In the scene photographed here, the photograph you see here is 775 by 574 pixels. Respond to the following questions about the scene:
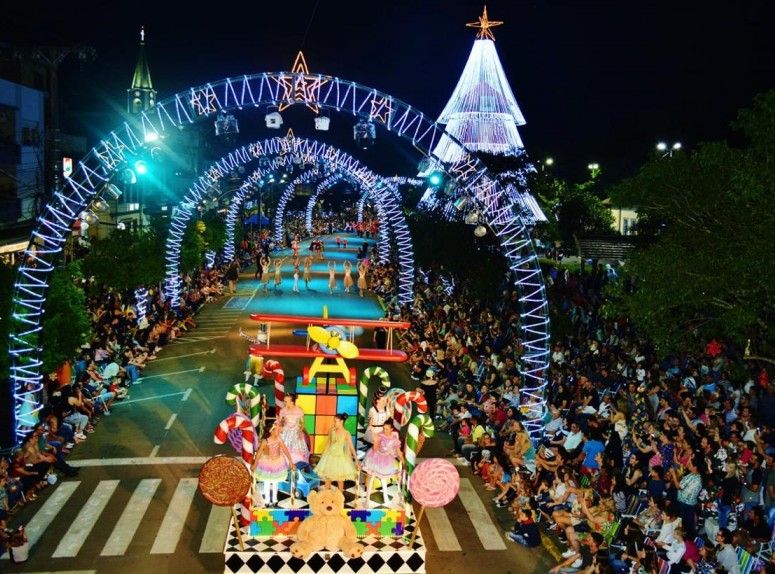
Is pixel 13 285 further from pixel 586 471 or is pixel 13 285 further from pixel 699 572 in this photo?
pixel 699 572

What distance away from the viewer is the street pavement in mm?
12766

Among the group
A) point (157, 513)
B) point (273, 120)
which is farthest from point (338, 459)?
point (273, 120)

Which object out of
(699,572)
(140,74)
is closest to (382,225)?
(140,74)

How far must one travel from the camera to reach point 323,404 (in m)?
14.6

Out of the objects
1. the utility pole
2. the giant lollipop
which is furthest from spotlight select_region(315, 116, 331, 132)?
the utility pole

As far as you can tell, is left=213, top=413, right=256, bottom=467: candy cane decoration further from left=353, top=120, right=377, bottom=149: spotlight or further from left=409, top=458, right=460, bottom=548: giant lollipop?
left=353, top=120, right=377, bottom=149: spotlight

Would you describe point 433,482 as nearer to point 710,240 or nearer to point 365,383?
point 365,383

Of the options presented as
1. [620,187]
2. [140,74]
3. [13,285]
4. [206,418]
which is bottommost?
[206,418]

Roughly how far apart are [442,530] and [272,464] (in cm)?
378

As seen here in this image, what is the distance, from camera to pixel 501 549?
13.5 meters

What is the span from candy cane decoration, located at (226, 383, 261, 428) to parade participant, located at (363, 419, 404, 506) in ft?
6.82

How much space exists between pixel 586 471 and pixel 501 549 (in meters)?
2.51

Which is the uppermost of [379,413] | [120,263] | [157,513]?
[120,263]

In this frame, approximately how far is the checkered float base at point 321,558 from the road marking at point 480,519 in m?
2.49
